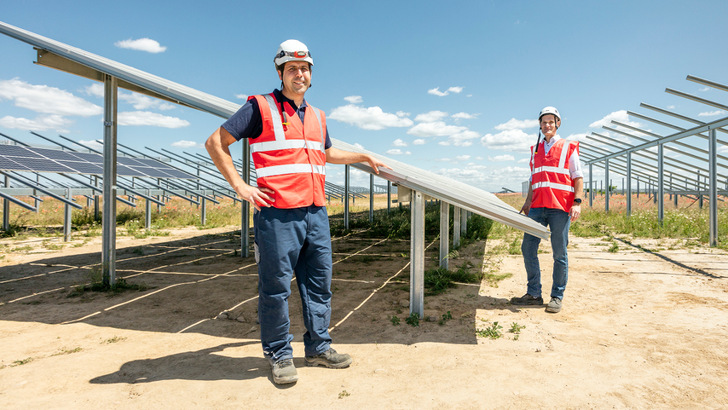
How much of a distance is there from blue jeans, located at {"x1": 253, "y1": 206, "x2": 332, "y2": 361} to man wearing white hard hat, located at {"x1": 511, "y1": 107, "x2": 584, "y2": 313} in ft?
8.35

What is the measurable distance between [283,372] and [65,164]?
11155mm

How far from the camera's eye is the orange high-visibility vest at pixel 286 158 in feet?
8.40

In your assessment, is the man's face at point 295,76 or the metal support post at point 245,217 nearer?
the man's face at point 295,76

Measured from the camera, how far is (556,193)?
13.9 feet

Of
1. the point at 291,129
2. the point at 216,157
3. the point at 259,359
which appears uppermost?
the point at 291,129

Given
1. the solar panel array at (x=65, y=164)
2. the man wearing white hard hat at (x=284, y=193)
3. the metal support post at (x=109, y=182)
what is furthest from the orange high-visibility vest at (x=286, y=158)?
the solar panel array at (x=65, y=164)

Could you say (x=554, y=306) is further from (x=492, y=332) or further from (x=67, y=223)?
(x=67, y=223)

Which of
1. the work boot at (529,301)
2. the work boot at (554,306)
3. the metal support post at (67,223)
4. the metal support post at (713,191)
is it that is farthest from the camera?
the metal support post at (67,223)

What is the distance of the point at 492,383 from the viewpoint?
8.67ft

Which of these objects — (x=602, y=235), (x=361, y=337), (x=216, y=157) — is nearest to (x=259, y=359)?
(x=361, y=337)

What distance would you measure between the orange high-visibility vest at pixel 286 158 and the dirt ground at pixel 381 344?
1216 millimetres

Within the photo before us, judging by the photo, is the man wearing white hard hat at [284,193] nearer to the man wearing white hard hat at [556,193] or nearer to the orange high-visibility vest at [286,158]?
the orange high-visibility vest at [286,158]

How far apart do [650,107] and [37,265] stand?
12826 millimetres

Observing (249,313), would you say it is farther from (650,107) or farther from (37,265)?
(650,107)
